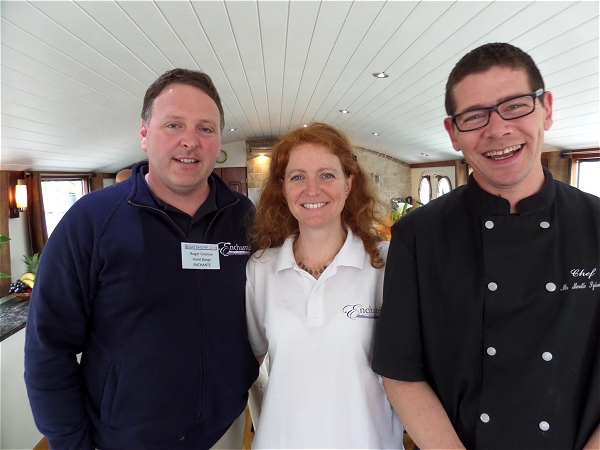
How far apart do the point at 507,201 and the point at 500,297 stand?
0.81ft

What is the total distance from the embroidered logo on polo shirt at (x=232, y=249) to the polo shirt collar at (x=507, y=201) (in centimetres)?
77

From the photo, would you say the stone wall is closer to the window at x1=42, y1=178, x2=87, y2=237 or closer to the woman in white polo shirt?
the window at x1=42, y1=178, x2=87, y2=237

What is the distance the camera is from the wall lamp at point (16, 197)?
3684 millimetres

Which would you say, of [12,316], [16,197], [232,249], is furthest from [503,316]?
[16,197]

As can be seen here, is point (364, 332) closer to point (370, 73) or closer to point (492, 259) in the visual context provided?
point (492, 259)

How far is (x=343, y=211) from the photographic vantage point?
4.68 ft

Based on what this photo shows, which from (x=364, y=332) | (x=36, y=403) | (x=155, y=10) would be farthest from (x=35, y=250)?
(x=364, y=332)

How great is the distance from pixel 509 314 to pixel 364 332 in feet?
1.34

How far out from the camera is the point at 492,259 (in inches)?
37.5

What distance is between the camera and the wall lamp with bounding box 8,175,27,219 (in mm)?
3684

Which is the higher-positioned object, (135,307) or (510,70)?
(510,70)

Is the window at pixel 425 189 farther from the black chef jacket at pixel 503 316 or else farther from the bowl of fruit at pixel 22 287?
the black chef jacket at pixel 503 316

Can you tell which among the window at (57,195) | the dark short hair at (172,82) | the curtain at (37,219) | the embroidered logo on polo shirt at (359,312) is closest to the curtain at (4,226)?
the curtain at (37,219)

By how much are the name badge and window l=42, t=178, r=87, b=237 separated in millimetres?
4207
